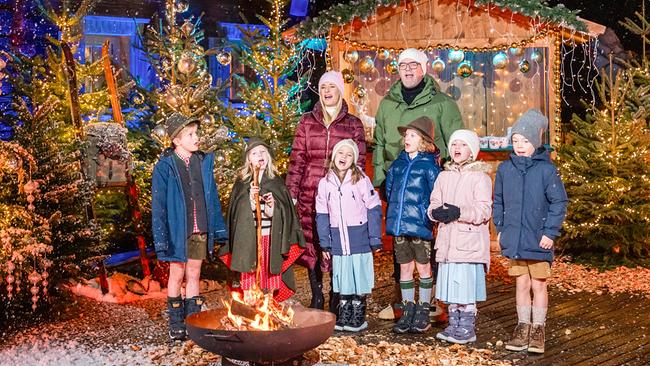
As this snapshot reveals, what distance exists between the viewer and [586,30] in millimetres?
12000

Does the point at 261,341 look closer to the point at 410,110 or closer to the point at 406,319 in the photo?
the point at 406,319

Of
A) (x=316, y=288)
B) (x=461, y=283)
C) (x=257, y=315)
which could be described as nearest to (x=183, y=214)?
(x=316, y=288)

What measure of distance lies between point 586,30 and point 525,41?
3.29 ft

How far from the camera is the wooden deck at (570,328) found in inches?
264

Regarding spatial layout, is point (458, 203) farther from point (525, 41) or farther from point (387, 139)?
point (525, 41)

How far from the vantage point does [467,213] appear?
7.02 meters

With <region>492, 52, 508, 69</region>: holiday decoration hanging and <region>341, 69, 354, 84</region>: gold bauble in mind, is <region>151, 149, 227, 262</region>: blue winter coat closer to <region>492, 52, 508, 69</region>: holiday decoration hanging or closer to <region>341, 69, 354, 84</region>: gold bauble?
<region>341, 69, 354, 84</region>: gold bauble

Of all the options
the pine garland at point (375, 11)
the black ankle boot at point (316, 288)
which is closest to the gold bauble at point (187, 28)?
the pine garland at point (375, 11)

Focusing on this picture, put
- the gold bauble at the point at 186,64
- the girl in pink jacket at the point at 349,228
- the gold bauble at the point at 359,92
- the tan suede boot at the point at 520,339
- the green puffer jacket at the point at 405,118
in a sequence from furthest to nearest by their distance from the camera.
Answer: the gold bauble at the point at 359,92
the gold bauble at the point at 186,64
the green puffer jacket at the point at 405,118
the girl in pink jacket at the point at 349,228
the tan suede boot at the point at 520,339

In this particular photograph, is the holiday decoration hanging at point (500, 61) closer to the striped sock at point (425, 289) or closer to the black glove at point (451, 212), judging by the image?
the striped sock at point (425, 289)

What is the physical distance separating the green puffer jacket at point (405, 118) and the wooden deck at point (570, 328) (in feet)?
5.21

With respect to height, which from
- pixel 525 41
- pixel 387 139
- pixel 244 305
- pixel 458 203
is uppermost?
pixel 525 41

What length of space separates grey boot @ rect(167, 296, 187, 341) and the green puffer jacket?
2.23 meters

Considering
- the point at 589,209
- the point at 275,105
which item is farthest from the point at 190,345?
the point at 589,209
